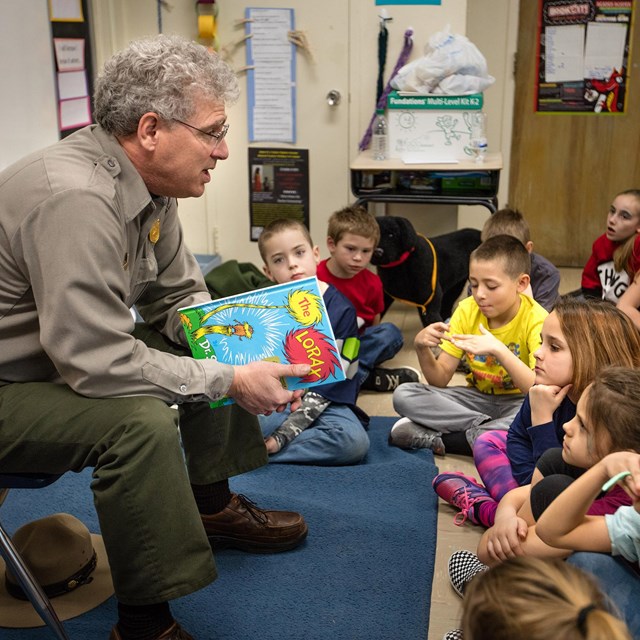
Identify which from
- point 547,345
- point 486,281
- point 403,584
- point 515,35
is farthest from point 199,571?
point 515,35

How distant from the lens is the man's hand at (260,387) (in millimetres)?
1721

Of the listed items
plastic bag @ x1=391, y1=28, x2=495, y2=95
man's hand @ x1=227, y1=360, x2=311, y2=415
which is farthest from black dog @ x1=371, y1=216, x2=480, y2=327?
man's hand @ x1=227, y1=360, x2=311, y2=415

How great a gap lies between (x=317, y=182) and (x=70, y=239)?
2.76 m

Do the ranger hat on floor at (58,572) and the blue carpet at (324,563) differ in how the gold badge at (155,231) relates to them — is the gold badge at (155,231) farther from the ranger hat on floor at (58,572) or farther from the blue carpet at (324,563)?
the blue carpet at (324,563)

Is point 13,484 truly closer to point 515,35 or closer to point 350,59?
point 350,59

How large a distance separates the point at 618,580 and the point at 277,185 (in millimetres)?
3061

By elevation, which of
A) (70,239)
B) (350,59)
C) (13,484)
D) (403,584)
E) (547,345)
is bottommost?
(403,584)

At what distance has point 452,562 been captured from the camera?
1925 millimetres

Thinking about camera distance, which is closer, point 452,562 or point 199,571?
point 199,571

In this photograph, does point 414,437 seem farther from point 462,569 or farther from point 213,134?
point 213,134

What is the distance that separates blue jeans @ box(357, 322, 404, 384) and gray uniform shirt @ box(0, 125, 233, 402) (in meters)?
1.48

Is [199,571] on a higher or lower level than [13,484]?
lower

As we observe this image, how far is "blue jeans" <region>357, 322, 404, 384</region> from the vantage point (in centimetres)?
314

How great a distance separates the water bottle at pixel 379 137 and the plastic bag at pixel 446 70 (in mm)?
249
